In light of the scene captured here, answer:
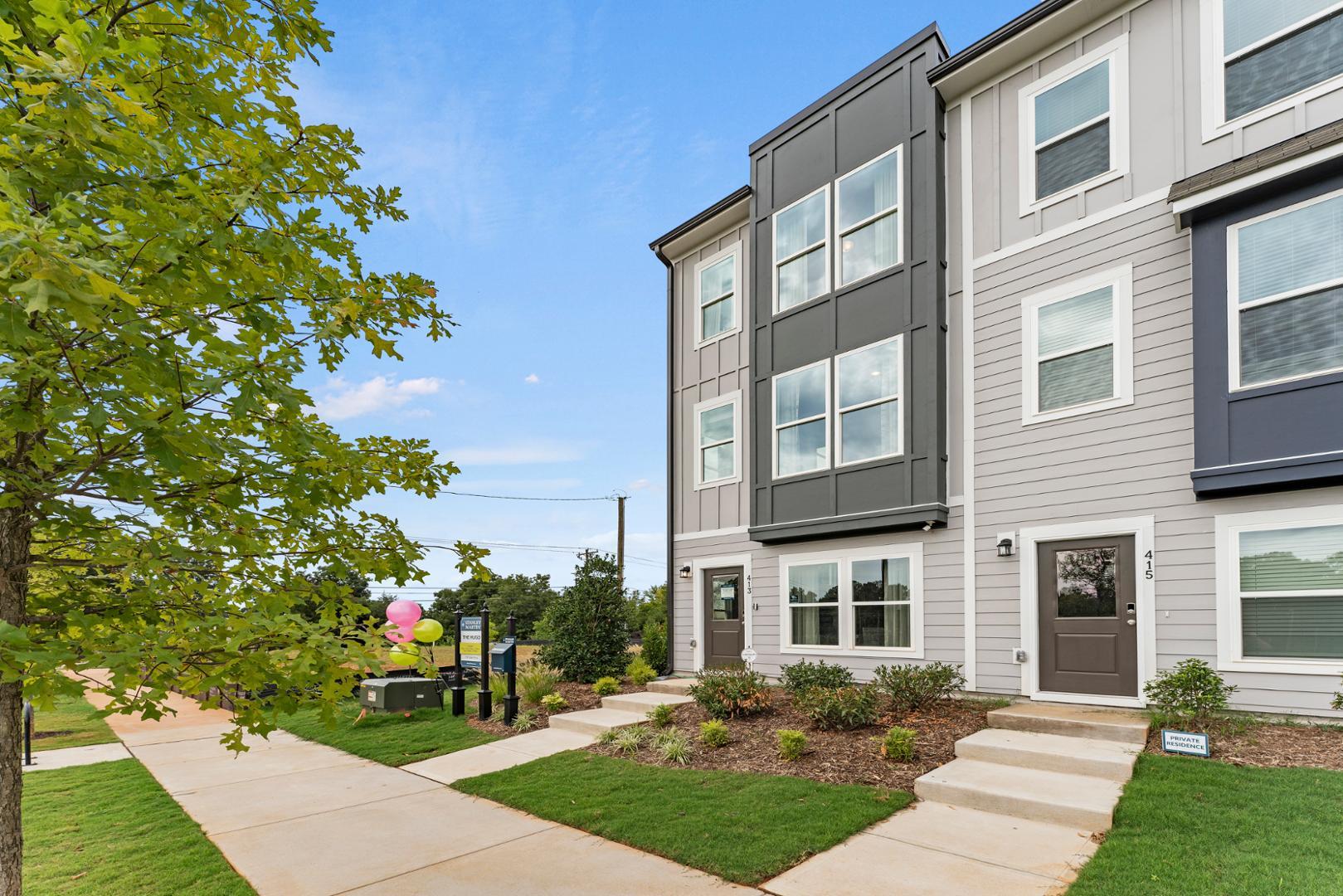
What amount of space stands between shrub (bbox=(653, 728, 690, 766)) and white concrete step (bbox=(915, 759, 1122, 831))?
239 centimetres

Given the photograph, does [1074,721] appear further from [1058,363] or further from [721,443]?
[721,443]

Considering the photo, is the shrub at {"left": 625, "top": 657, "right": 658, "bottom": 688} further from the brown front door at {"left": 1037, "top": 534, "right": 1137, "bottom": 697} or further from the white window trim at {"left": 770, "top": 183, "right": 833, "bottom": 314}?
the white window trim at {"left": 770, "top": 183, "right": 833, "bottom": 314}

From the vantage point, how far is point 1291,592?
6898 mm

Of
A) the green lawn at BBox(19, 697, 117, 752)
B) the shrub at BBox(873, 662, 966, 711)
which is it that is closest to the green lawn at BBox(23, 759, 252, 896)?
the green lawn at BBox(19, 697, 117, 752)

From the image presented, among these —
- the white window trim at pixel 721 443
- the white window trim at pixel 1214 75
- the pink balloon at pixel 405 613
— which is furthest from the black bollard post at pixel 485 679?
the white window trim at pixel 1214 75

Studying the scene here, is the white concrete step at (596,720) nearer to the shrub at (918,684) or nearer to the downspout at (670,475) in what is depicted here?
the shrub at (918,684)

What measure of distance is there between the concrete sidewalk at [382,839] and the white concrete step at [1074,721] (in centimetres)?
430

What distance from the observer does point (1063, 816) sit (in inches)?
208

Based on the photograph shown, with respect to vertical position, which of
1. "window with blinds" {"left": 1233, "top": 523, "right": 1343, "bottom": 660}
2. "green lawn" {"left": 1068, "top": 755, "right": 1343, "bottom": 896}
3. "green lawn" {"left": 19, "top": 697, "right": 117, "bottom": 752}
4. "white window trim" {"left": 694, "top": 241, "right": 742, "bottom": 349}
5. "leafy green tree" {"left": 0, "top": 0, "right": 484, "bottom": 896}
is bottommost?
"green lawn" {"left": 19, "top": 697, "right": 117, "bottom": 752}

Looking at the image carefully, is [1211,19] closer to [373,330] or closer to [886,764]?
[886,764]

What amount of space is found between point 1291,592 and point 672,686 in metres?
7.74

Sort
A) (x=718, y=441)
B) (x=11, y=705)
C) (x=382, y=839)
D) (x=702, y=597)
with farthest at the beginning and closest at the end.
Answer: (x=718, y=441)
(x=702, y=597)
(x=382, y=839)
(x=11, y=705)

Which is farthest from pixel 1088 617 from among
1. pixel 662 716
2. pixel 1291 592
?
pixel 662 716

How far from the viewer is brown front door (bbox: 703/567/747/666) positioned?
12320 mm
